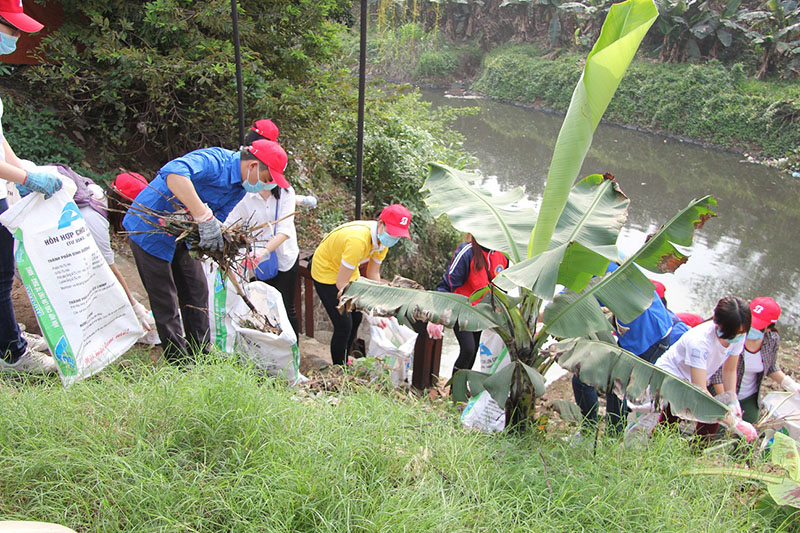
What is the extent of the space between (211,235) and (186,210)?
0.68ft

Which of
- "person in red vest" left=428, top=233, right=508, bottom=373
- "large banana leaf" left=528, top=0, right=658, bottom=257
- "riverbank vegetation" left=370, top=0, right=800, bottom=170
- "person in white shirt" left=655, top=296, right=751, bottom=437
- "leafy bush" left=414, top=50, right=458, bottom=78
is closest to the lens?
"large banana leaf" left=528, top=0, right=658, bottom=257

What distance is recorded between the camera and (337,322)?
358cm

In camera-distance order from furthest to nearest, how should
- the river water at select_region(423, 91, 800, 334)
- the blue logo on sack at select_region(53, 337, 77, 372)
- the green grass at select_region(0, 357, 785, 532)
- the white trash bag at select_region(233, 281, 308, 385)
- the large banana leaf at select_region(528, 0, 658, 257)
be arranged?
the river water at select_region(423, 91, 800, 334) → the white trash bag at select_region(233, 281, 308, 385) → the blue logo on sack at select_region(53, 337, 77, 372) → the large banana leaf at select_region(528, 0, 658, 257) → the green grass at select_region(0, 357, 785, 532)

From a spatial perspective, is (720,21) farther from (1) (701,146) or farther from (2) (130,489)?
(2) (130,489)

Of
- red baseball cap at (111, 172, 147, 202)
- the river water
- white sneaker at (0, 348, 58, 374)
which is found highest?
red baseball cap at (111, 172, 147, 202)

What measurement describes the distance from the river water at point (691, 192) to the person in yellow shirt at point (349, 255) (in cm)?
478

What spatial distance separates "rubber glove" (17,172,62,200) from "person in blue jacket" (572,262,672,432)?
278 centimetres

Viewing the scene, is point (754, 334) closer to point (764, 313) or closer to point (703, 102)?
point (764, 313)

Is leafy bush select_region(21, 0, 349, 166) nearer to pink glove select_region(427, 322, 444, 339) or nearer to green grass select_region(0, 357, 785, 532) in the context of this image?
pink glove select_region(427, 322, 444, 339)

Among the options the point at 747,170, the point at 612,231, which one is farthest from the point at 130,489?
the point at 747,170

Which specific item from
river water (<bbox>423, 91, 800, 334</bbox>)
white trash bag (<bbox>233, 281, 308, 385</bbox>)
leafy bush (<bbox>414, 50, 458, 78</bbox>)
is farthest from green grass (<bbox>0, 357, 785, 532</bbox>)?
leafy bush (<bbox>414, 50, 458, 78</bbox>)

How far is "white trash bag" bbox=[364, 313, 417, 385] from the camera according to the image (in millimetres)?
3463

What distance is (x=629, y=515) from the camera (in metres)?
1.91

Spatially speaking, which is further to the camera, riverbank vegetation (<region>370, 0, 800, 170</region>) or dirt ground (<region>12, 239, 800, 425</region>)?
riverbank vegetation (<region>370, 0, 800, 170</region>)
